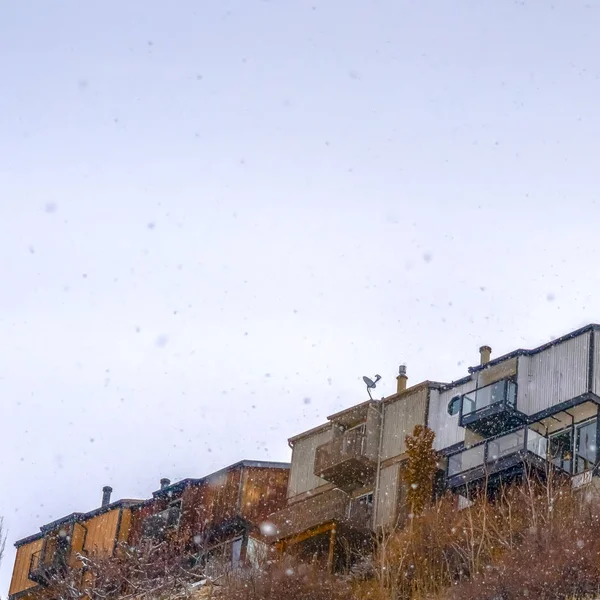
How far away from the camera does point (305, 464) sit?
5691 centimetres

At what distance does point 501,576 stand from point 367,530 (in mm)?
14344

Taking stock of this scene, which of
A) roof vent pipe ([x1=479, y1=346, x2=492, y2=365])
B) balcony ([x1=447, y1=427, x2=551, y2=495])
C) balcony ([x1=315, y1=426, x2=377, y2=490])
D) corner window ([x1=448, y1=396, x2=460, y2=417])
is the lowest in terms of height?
Result: balcony ([x1=447, y1=427, x2=551, y2=495])

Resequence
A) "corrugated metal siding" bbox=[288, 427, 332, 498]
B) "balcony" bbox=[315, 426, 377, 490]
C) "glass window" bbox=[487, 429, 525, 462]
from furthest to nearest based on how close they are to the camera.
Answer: "corrugated metal siding" bbox=[288, 427, 332, 498] → "balcony" bbox=[315, 426, 377, 490] → "glass window" bbox=[487, 429, 525, 462]

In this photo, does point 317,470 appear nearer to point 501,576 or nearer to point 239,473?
point 239,473

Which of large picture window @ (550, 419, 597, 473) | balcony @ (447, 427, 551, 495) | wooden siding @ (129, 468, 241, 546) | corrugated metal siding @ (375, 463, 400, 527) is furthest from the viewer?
wooden siding @ (129, 468, 241, 546)

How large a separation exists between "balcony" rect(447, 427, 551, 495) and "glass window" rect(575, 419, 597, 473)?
1.01m

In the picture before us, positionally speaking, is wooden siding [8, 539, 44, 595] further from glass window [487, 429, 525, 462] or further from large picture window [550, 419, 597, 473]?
large picture window [550, 419, 597, 473]

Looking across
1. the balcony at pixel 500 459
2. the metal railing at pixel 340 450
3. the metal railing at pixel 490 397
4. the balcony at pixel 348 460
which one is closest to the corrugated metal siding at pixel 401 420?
the balcony at pixel 348 460

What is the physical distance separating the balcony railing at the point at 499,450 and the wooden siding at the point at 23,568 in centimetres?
2642

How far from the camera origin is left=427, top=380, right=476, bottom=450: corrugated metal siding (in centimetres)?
5066

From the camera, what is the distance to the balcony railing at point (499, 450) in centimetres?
4534

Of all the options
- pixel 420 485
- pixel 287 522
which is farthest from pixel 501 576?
pixel 287 522

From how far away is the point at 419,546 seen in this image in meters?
42.3

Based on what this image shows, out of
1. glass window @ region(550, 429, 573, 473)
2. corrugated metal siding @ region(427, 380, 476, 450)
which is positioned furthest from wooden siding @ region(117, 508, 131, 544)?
glass window @ region(550, 429, 573, 473)
